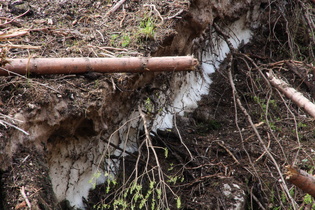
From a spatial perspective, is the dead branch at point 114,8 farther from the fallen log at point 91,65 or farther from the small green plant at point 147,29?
the fallen log at point 91,65

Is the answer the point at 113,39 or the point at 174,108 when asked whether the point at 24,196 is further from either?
the point at 174,108

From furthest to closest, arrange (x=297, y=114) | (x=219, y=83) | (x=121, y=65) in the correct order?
(x=219, y=83), (x=297, y=114), (x=121, y=65)

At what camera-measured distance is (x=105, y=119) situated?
3.59 meters

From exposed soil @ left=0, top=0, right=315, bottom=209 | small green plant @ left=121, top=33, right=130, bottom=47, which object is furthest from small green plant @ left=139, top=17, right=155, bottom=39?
small green plant @ left=121, top=33, right=130, bottom=47

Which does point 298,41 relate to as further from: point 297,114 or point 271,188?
point 271,188

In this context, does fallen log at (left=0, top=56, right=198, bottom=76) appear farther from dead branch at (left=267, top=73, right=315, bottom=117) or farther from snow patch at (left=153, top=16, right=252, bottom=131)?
dead branch at (left=267, top=73, right=315, bottom=117)

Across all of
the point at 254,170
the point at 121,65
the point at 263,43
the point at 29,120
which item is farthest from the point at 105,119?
the point at 263,43

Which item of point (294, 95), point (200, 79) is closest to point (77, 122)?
point (294, 95)

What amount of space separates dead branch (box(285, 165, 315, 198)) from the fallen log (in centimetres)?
129

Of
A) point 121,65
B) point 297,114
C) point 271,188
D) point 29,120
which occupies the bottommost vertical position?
point 271,188

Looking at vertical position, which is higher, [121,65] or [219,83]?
[121,65]

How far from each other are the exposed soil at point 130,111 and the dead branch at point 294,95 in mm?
103

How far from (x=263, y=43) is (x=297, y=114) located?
1.88 metres

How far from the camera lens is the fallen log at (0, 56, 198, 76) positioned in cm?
310
